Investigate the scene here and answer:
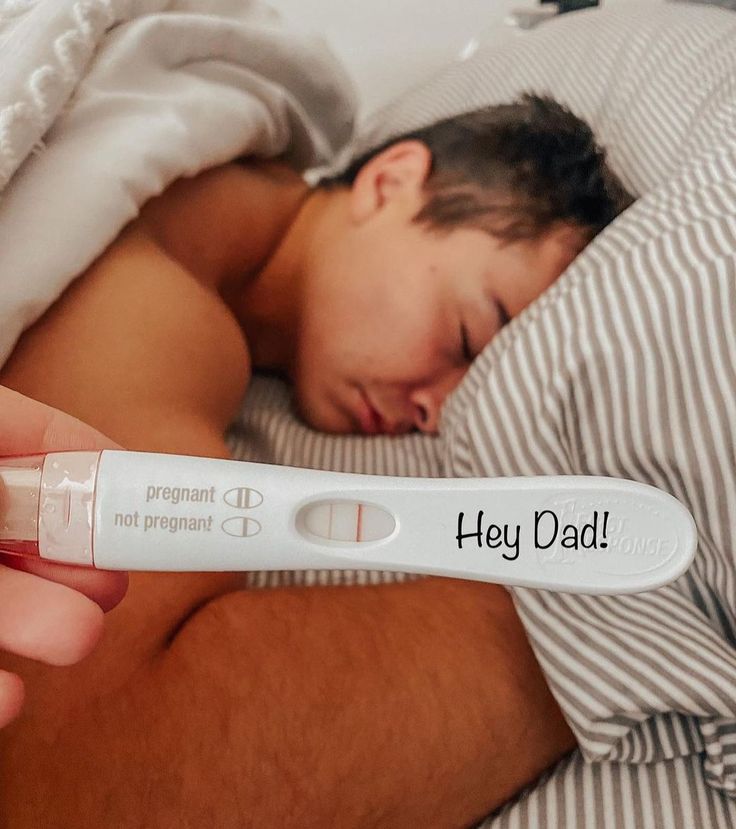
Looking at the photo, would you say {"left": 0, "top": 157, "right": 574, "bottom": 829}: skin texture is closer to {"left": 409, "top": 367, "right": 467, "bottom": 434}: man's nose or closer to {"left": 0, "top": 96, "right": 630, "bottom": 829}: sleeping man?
{"left": 0, "top": 96, "right": 630, "bottom": 829}: sleeping man

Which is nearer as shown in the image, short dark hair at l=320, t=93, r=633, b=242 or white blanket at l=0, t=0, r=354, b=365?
white blanket at l=0, t=0, r=354, b=365

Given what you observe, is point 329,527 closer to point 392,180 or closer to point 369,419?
point 369,419

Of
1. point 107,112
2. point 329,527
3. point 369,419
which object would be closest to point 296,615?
point 329,527

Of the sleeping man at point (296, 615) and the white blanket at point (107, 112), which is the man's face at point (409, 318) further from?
the white blanket at point (107, 112)

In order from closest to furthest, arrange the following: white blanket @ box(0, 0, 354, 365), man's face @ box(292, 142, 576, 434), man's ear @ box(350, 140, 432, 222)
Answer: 1. white blanket @ box(0, 0, 354, 365)
2. man's face @ box(292, 142, 576, 434)
3. man's ear @ box(350, 140, 432, 222)

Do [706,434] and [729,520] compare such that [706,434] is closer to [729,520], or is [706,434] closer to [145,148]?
[729,520]

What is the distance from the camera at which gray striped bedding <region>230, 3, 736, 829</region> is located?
0.42m

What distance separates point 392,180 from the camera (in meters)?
0.82

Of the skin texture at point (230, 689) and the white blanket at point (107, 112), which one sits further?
the white blanket at point (107, 112)

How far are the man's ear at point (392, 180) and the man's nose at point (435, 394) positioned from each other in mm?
190

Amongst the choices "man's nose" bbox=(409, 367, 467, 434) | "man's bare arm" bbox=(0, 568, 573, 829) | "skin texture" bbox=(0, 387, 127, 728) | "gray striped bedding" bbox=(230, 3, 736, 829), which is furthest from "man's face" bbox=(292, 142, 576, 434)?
"skin texture" bbox=(0, 387, 127, 728)

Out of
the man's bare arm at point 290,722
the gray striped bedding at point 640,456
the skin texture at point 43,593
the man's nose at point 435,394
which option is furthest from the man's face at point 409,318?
the skin texture at point 43,593

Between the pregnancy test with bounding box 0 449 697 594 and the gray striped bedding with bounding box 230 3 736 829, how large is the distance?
0.47ft

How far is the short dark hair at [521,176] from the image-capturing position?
748 millimetres
